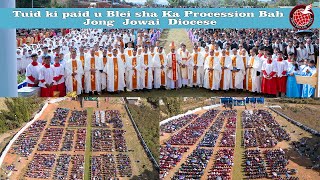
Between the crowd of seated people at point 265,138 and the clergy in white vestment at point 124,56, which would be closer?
the crowd of seated people at point 265,138

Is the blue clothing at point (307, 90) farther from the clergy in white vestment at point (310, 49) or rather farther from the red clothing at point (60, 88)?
the red clothing at point (60, 88)

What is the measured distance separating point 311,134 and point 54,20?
531 cm

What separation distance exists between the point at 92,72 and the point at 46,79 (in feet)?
4.06

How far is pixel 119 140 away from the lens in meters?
4.49

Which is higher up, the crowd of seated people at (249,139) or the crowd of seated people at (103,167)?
the crowd of seated people at (249,139)

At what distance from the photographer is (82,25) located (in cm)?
854

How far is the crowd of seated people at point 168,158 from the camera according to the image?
172 inches

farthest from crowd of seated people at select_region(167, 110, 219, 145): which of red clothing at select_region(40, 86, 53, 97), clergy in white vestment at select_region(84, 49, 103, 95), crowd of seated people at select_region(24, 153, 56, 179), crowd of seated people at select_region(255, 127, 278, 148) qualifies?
clergy in white vestment at select_region(84, 49, 103, 95)

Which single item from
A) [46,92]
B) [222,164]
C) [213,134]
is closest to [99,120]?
[213,134]

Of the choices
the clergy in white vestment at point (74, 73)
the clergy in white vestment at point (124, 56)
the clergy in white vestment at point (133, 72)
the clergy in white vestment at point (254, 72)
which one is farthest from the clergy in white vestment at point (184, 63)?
the clergy in white vestment at point (74, 73)

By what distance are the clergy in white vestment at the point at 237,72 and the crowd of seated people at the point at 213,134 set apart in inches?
220

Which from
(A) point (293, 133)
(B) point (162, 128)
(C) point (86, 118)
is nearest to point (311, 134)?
(A) point (293, 133)

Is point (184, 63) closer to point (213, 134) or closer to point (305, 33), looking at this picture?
point (305, 33)

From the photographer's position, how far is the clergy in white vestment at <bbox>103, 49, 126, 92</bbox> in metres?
9.85
